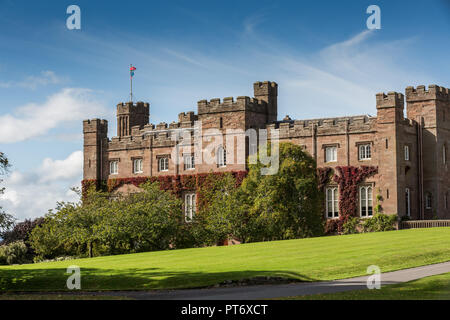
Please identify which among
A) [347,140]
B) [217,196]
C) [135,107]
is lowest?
[217,196]

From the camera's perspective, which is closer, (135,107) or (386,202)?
(386,202)

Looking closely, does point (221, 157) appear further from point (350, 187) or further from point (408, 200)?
point (408, 200)

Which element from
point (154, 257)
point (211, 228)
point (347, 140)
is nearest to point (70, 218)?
point (211, 228)

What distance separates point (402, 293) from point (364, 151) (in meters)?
33.7

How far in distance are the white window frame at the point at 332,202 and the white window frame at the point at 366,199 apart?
1833 mm

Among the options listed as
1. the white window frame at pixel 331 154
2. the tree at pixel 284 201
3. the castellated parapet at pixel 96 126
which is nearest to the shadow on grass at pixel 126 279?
the tree at pixel 284 201

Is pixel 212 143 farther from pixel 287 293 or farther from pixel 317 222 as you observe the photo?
pixel 287 293

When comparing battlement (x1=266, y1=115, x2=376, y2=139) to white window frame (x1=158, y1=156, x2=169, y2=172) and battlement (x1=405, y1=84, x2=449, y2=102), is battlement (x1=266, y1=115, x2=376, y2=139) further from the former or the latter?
white window frame (x1=158, y1=156, x2=169, y2=172)

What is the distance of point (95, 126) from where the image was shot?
207 ft

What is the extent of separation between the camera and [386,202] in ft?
163

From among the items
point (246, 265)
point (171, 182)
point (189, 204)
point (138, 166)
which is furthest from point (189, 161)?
point (246, 265)

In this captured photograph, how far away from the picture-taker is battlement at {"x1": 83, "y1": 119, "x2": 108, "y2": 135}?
6316 centimetres

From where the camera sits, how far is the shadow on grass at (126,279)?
24.7 m
